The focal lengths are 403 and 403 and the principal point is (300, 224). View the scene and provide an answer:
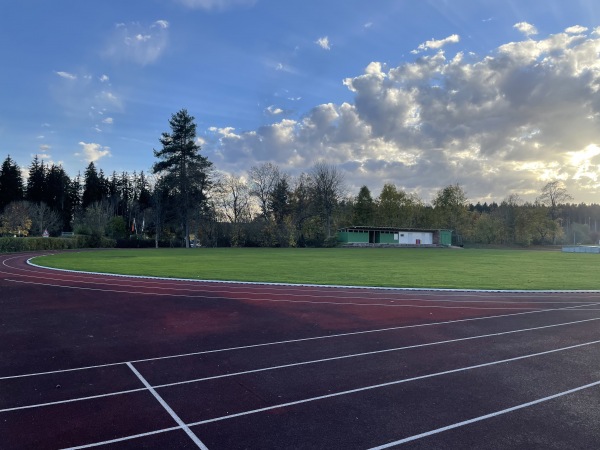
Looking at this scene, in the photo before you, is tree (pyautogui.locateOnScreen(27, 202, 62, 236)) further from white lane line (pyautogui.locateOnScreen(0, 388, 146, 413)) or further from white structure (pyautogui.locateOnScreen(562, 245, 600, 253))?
white structure (pyautogui.locateOnScreen(562, 245, 600, 253))

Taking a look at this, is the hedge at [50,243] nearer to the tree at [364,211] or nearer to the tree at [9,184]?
the tree at [9,184]

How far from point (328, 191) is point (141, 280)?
5801 centimetres

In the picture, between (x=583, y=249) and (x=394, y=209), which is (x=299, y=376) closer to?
(x=583, y=249)

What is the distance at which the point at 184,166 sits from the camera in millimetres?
61938

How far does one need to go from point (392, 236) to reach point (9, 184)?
6735cm

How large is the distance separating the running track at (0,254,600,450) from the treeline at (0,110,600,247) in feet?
163

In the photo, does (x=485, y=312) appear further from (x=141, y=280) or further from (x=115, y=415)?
(x=141, y=280)

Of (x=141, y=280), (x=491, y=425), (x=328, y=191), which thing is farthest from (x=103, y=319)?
(x=328, y=191)

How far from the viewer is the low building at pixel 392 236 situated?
68062 mm

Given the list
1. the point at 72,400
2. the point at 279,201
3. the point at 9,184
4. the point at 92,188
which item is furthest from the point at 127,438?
the point at 92,188

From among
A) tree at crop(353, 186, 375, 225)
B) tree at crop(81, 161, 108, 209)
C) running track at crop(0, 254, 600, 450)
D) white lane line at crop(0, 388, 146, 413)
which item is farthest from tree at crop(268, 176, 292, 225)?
white lane line at crop(0, 388, 146, 413)

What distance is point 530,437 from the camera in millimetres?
4602

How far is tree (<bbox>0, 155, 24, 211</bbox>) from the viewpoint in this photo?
69.3 meters

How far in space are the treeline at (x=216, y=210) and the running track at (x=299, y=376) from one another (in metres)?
49.7
